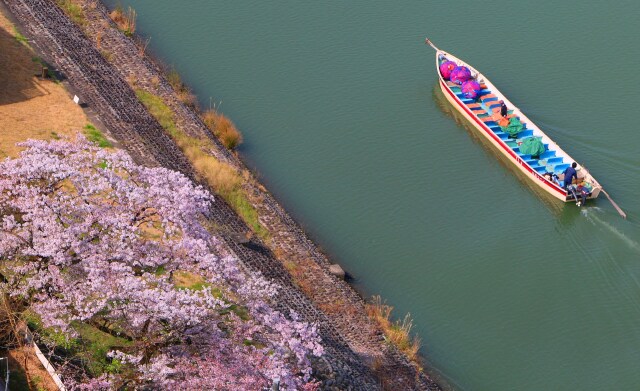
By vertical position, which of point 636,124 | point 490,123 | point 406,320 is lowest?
point 406,320

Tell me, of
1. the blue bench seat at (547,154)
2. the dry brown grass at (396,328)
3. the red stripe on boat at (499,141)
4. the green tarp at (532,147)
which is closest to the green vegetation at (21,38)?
the red stripe on boat at (499,141)

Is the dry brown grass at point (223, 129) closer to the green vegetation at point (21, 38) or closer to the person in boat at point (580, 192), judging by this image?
the green vegetation at point (21, 38)

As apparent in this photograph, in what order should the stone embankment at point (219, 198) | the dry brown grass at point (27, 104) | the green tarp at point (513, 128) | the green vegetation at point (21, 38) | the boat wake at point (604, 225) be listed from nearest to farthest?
1. the stone embankment at point (219, 198)
2. the dry brown grass at point (27, 104)
3. the boat wake at point (604, 225)
4. the green tarp at point (513, 128)
5. the green vegetation at point (21, 38)

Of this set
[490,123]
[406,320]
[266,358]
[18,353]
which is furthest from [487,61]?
[18,353]

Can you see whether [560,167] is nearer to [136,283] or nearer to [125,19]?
[125,19]

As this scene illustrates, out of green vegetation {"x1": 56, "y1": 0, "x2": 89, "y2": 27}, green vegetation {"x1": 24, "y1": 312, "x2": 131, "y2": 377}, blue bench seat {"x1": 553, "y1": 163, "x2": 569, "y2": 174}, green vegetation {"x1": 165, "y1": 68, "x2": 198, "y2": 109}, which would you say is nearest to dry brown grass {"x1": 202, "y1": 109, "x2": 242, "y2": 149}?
green vegetation {"x1": 165, "y1": 68, "x2": 198, "y2": 109}

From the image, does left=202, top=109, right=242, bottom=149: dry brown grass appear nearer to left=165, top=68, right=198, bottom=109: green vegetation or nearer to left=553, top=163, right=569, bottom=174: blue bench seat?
left=165, top=68, right=198, bottom=109: green vegetation

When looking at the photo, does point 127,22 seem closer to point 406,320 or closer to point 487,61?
point 487,61
